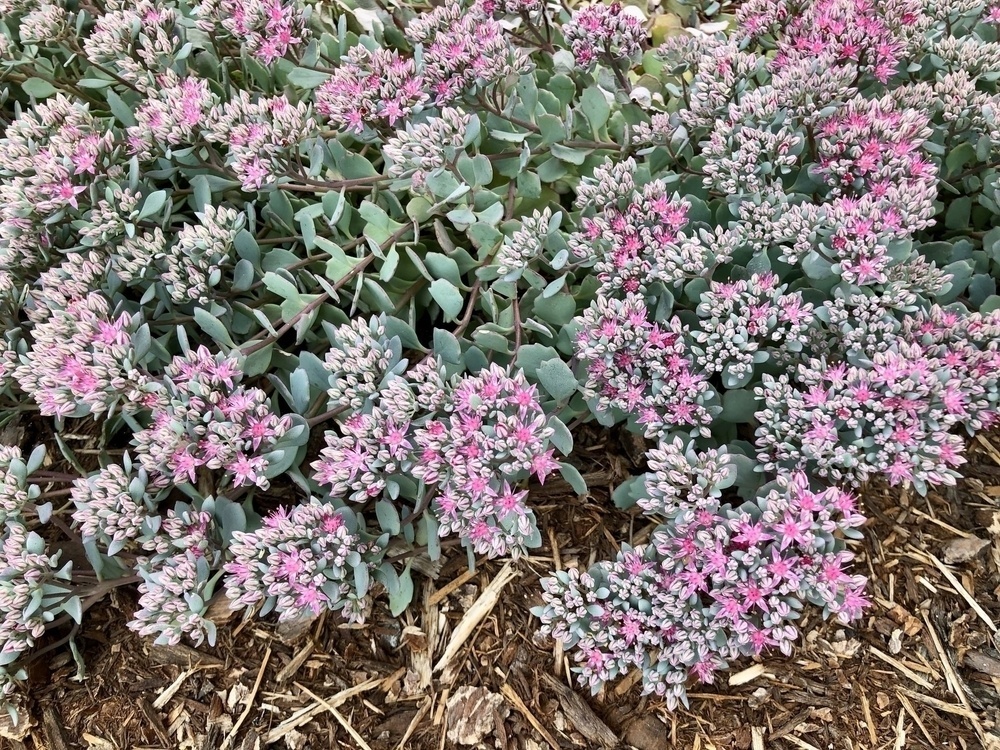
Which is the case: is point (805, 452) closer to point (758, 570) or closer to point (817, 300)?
point (758, 570)

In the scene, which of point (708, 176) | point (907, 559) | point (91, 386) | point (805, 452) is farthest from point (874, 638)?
point (91, 386)

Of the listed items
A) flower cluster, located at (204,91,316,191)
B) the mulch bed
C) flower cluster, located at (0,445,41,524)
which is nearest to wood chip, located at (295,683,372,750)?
the mulch bed

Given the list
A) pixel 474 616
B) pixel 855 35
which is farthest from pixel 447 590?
pixel 855 35

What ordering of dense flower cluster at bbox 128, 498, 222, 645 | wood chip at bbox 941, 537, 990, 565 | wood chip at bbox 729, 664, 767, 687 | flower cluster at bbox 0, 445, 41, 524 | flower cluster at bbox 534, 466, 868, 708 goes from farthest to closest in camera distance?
wood chip at bbox 941, 537, 990, 565, wood chip at bbox 729, 664, 767, 687, flower cluster at bbox 0, 445, 41, 524, dense flower cluster at bbox 128, 498, 222, 645, flower cluster at bbox 534, 466, 868, 708

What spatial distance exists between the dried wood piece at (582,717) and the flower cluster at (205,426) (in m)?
0.87

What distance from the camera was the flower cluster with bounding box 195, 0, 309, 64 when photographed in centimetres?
190

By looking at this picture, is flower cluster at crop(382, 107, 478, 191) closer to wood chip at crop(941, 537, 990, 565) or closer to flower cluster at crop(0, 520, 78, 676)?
flower cluster at crop(0, 520, 78, 676)

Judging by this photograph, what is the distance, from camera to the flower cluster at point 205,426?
5.03ft

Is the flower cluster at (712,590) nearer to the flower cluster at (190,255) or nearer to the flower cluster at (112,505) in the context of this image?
the flower cluster at (112,505)

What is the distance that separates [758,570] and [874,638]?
61 cm

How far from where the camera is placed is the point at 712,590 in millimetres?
1513

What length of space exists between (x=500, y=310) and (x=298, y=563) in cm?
83

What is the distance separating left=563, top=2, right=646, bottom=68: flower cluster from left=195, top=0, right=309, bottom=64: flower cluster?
28.5 inches

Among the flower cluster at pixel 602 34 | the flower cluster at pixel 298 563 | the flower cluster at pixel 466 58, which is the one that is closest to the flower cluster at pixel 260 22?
the flower cluster at pixel 466 58
